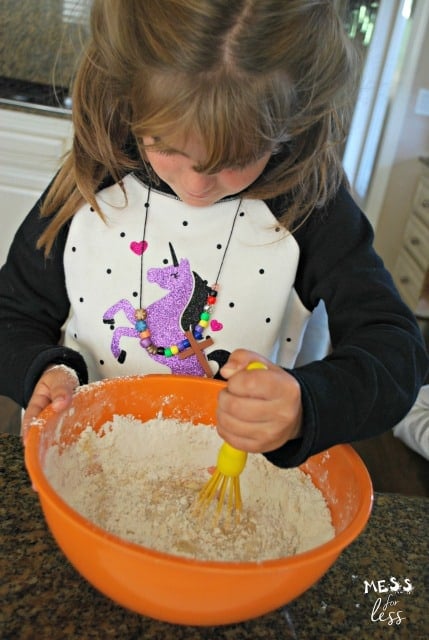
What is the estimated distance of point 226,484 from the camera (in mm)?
687

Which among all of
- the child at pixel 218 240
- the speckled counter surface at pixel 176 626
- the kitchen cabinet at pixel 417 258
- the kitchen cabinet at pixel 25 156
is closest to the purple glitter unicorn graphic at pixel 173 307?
the child at pixel 218 240

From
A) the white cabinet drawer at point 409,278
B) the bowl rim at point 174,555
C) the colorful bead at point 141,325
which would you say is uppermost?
the bowl rim at point 174,555

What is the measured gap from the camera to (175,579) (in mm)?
453

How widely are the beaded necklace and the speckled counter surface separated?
27 cm

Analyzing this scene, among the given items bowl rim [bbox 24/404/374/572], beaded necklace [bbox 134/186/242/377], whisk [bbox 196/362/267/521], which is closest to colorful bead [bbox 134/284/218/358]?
beaded necklace [bbox 134/186/242/377]

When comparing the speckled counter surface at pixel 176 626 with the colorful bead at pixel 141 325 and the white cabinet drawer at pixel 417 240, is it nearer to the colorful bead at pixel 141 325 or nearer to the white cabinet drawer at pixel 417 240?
the colorful bead at pixel 141 325

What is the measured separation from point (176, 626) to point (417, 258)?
9.65 ft

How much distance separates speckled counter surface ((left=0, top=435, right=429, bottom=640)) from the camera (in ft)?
1.75

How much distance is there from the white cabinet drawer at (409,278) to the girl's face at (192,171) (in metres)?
2.57

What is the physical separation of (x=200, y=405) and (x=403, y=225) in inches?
123

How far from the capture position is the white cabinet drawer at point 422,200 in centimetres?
322

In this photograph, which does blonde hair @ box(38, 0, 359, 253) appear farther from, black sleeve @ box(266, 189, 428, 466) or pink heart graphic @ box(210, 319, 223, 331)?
pink heart graphic @ box(210, 319, 223, 331)

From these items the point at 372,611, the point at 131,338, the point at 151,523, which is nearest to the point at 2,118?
the point at 131,338

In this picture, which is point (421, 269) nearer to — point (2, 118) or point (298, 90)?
point (2, 118)
